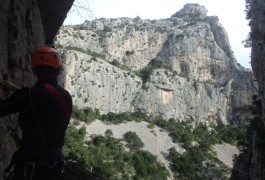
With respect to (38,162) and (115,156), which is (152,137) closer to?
(115,156)

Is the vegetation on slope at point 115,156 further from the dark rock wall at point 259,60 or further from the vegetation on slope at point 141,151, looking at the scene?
the dark rock wall at point 259,60

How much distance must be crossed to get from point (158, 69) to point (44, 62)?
79.9 meters

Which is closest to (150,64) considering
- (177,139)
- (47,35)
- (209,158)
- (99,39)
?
(99,39)

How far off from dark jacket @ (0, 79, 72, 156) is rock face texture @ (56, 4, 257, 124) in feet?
211

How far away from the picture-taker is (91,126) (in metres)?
64.7

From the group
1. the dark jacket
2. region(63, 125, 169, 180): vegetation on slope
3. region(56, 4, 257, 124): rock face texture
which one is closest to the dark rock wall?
the dark jacket

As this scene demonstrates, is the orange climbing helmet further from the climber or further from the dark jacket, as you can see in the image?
the dark jacket

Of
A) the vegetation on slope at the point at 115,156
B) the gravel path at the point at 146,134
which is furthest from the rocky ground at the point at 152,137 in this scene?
the vegetation on slope at the point at 115,156

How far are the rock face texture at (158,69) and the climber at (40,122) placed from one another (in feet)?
211

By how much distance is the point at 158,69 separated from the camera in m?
82.9

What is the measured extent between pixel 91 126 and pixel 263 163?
46640mm

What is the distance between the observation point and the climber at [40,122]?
3.11 metres

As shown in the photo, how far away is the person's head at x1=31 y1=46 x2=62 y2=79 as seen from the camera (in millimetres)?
3373

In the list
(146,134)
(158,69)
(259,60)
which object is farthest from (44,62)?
(158,69)
